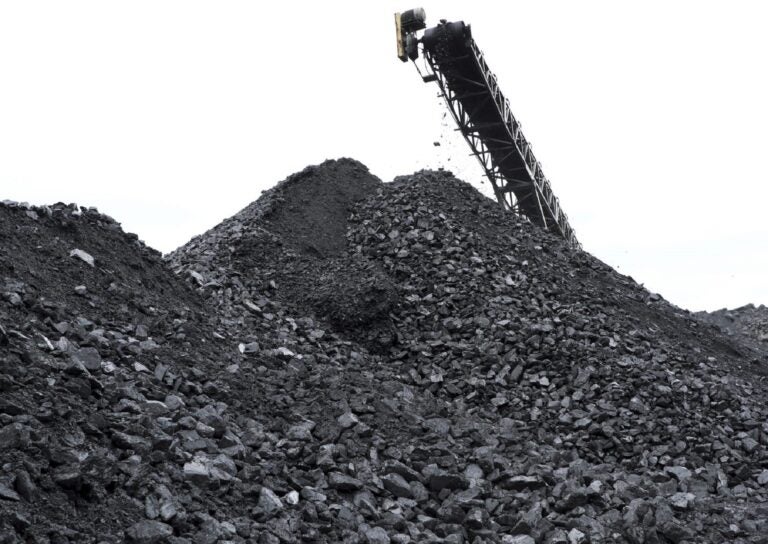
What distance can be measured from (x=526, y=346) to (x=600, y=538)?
16.5 ft

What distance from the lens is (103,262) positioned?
11.2 meters

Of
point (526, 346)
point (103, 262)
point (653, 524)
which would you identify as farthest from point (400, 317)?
point (653, 524)

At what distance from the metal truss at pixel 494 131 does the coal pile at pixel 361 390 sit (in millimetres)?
4579

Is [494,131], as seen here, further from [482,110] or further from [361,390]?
[361,390]

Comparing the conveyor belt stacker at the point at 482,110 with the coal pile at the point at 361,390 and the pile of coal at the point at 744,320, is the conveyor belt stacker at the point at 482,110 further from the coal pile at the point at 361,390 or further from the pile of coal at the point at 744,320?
the pile of coal at the point at 744,320

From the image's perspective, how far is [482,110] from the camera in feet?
68.4

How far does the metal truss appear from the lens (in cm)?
1947

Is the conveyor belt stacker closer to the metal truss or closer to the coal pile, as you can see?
the metal truss

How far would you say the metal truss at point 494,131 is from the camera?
1947 centimetres

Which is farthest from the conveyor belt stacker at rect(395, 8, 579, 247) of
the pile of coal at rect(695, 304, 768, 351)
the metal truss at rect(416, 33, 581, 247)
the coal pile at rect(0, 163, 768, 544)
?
the pile of coal at rect(695, 304, 768, 351)

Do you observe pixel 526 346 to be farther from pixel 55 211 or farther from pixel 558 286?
pixel 55 211

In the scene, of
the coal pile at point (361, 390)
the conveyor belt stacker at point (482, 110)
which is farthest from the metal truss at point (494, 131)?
the coal pile at point (361, 390)

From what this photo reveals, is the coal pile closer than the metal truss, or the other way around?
the coal pile

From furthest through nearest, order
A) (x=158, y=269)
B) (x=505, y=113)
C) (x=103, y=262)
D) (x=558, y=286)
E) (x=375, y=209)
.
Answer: (x=505, y=113)
(x=375, y=209)
(x=558, y=286)
(x=158, y=269)
(x=103, y=262)
